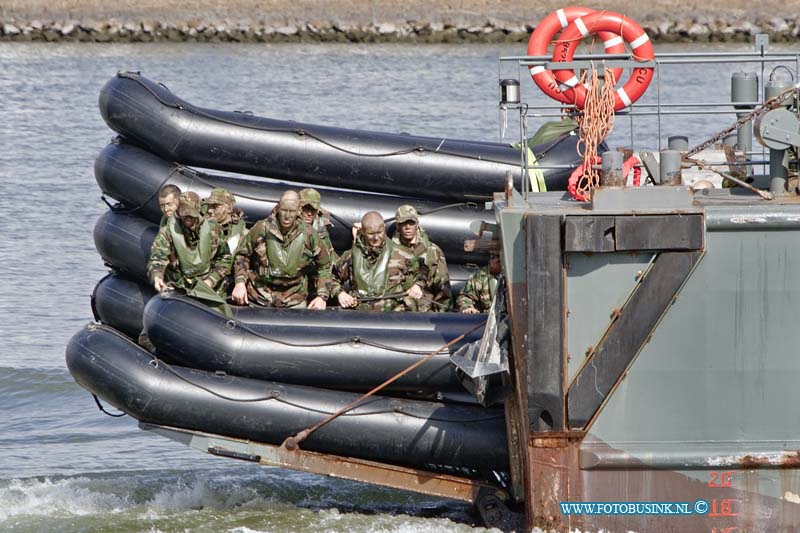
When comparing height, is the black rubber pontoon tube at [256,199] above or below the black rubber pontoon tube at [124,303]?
above

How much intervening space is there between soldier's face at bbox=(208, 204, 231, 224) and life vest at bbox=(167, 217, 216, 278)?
0.56ft

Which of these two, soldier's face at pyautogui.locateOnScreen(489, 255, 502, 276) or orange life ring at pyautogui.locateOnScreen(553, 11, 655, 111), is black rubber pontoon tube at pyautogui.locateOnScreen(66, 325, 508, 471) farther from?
orange life ring at pyautogui.locateOnScreen(553, 11, 655, 111)

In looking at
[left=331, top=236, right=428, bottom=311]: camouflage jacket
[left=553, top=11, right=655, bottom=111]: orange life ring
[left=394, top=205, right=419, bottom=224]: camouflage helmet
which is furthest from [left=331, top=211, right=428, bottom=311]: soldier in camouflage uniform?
[left=553, top=11, right=655, bottom=111]: orange life ring

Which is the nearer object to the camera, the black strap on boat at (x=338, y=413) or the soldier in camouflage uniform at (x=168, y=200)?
the black strap on boat at (x=338, y=413)

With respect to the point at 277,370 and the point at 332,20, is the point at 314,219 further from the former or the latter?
the point at 332,20

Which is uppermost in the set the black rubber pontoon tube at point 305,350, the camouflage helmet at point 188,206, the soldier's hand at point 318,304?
the camouflage helmet at point 188,206

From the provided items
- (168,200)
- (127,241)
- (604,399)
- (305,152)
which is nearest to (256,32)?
(305,152)

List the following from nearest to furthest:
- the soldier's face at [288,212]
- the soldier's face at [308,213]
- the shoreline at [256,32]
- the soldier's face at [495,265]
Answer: the soldier's face at [495,265]
the soldier's face at [288,212]
the soldier's face at [308,213]
the shoreline at [256,32]

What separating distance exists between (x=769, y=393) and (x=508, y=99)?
1921 millimetres

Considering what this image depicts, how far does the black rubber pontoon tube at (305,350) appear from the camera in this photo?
720cm

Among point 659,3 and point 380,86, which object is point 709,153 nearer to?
point 380,86

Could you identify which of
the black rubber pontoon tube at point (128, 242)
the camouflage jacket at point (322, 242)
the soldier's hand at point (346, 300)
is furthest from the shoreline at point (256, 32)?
the soldier's hand at point (346, 300)

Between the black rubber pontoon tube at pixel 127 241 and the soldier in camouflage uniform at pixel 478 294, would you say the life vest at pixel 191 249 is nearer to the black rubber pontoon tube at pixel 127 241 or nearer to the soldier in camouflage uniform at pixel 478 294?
the black rubber pontoon tube at pixel 127 241

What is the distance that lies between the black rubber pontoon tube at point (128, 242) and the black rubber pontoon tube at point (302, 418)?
101 cm
